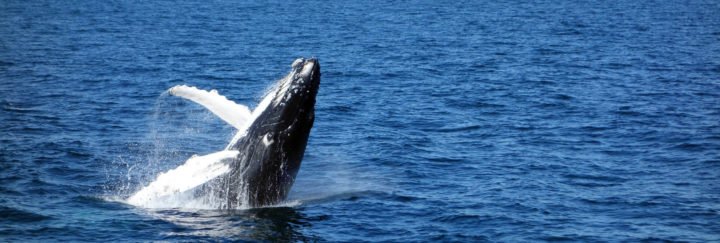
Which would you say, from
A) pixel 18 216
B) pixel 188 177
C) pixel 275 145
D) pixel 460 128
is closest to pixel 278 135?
pixel 275 145

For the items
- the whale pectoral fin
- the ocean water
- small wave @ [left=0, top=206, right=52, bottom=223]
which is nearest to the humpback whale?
the whale pectoral fin

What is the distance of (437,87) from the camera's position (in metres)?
50.7

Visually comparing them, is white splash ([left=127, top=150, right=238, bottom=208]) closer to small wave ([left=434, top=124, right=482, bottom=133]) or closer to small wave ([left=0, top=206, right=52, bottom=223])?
small wave ([left=0, top=206, right=52, bottom=223])

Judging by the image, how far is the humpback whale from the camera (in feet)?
73.5

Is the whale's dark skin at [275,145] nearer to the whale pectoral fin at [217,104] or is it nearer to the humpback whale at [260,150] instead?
the humpback whale at [260,150]

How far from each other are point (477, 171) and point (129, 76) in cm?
2493

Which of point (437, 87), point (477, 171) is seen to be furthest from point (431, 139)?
point (437, 87)

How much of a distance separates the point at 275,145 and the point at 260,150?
40cm

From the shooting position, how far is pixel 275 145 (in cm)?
2295

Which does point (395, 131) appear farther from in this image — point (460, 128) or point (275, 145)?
point (275, 145)

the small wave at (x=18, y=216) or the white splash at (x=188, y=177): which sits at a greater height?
the white splash at (x=188, y=177)

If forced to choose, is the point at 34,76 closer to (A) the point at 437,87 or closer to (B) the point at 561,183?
(A) the point at 437,87

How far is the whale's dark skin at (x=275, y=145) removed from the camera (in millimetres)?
22250

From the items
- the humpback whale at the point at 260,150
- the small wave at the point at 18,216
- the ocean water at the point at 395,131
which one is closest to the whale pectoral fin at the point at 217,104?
the humpback whale at the point at 260,150
